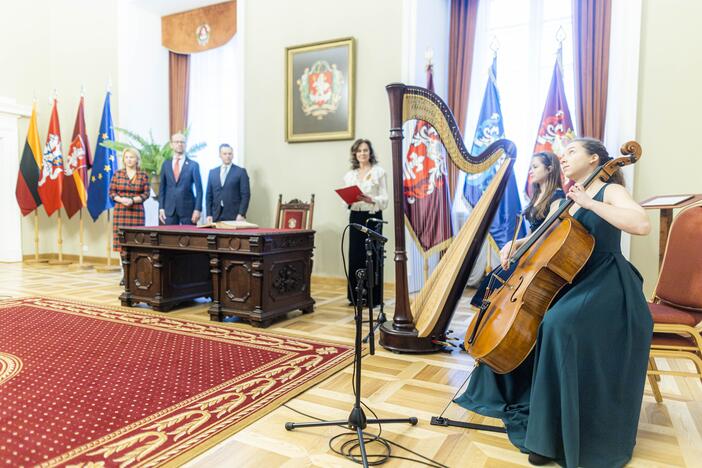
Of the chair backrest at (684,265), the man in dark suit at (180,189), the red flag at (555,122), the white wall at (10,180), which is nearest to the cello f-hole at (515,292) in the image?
the chair backrest at (684,265)

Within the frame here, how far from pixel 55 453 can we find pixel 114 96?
21.3ft

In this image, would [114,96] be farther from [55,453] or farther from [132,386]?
[55,453]

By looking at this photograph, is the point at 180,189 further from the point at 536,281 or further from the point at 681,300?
the point at 681,300

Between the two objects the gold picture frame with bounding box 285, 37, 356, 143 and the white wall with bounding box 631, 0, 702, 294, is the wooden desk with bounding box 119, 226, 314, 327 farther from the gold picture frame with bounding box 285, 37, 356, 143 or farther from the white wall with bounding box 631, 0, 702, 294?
the white wall with bounding box 631, 0, 702, 294

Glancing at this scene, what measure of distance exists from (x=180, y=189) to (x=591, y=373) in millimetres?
4828

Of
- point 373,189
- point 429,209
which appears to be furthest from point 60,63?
point 429,209

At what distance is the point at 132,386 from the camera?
7.63ft

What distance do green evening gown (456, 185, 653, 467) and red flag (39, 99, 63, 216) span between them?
737cm

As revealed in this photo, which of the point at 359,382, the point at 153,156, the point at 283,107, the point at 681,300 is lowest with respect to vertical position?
the point at 359,382

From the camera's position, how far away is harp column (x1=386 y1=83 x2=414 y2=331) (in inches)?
107

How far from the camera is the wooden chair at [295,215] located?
512 cm

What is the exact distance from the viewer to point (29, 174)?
23.4 feet

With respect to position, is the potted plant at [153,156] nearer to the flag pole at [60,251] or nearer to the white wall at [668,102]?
the flag pole at [60,251]

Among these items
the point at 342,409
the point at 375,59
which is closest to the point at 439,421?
the point at 342,409
